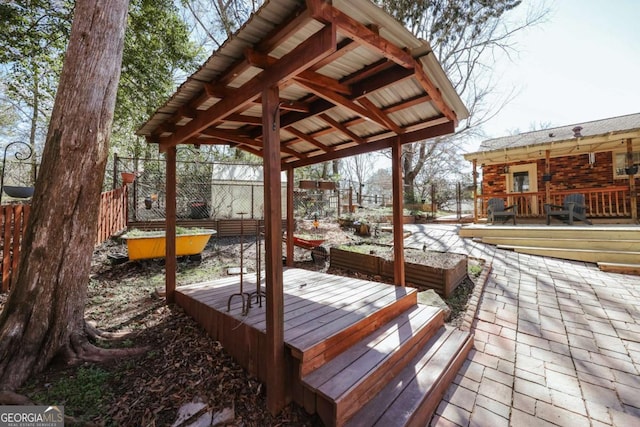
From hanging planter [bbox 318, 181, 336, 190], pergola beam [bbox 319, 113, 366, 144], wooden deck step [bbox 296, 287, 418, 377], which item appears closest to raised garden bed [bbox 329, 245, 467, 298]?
wooden deck step [bbox 296, 287, 418, 377]

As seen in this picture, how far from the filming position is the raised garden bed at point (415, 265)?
155 inches

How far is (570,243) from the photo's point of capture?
232 inches

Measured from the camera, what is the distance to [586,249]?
5.56 m

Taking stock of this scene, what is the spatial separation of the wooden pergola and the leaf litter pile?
26 centimetres

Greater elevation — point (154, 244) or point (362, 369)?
point (154, 244)

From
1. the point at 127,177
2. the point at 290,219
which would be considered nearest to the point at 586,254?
the point at 290,219

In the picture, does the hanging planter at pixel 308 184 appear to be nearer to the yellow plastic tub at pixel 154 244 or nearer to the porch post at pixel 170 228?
the porch post at pixel 170 228

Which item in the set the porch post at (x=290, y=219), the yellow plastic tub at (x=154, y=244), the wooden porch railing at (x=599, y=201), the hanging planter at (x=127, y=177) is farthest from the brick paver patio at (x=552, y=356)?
the hanging planter at (x=127, y=177)

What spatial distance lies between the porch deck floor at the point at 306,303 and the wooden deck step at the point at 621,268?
4641 mm

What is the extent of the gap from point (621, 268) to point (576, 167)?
648cm

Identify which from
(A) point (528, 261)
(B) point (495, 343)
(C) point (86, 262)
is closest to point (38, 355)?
(C) point (86, 262)

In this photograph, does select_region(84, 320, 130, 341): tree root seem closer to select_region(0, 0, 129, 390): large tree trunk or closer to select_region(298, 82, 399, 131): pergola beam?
select_region(0, 0, 129, 390): large tree trunk

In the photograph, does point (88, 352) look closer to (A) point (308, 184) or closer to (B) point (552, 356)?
(A) point (308, 184)

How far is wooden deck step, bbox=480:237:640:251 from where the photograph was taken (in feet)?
17.4
